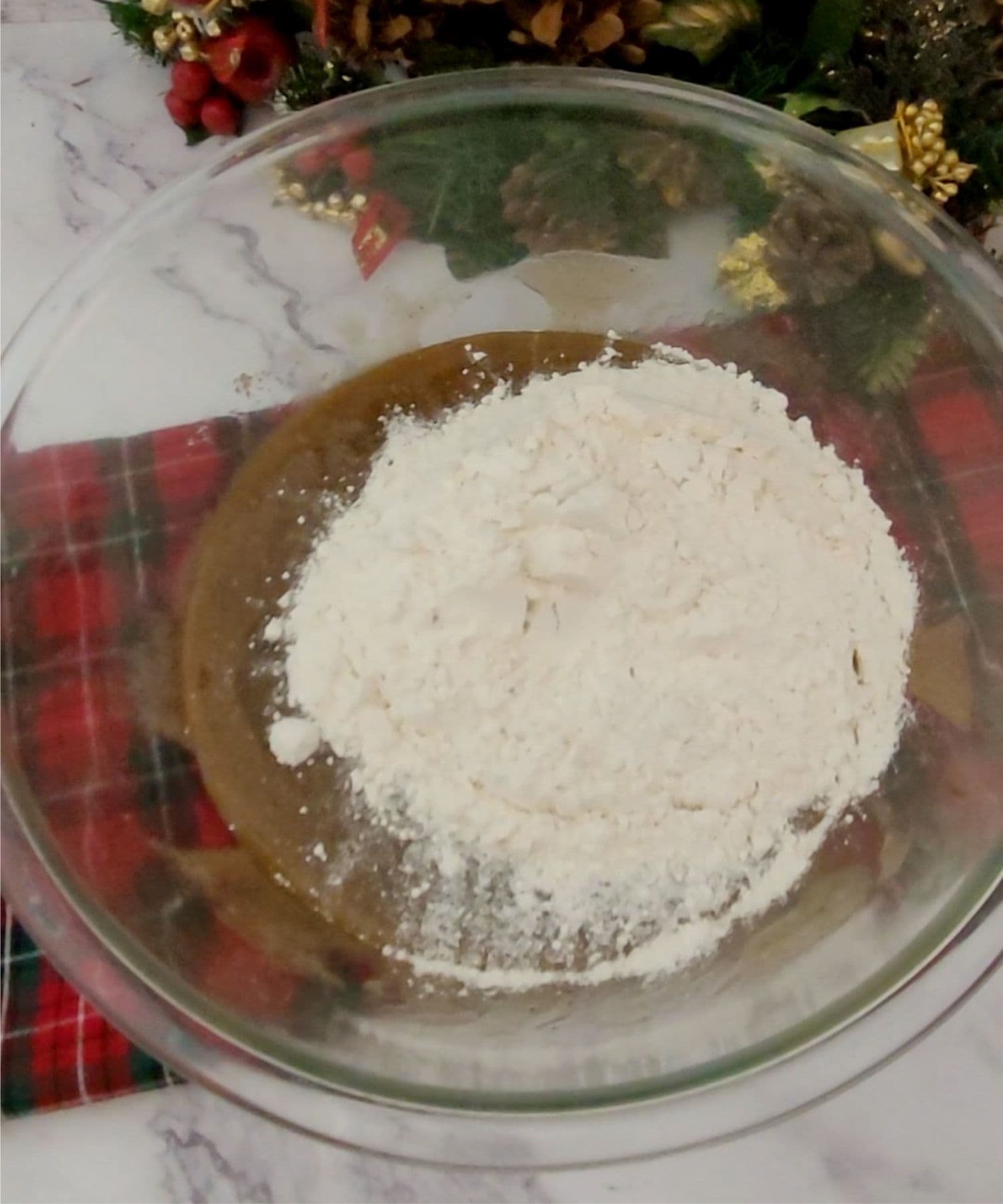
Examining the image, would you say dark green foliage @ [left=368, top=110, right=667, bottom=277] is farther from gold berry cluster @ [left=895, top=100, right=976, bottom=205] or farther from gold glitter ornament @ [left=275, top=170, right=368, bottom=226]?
gold berry cluster @ [left=895, top=100, right=976, bottom=205]

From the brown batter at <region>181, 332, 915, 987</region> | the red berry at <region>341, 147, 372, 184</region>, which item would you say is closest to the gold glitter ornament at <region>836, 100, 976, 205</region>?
the brown batter at <region>181, 332, 915, 987</region>

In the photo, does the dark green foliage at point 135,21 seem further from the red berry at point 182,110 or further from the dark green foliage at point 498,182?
the dark green foliage at point 498,182

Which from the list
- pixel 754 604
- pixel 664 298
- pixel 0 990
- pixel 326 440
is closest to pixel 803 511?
pixel 754 604

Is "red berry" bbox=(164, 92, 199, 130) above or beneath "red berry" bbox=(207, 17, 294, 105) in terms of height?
beneath

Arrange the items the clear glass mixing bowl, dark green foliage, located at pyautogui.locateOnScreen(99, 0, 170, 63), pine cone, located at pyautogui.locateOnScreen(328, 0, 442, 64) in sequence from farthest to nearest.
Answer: dark green foliage, located at pyautogui.locateOnScreen(99, 0, 170, 63), pine cone, located at pyautogui.locateOnScreen(328, 0, 442, 64), the clear glass mixing bowl

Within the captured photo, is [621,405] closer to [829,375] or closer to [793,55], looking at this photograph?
[829,375]

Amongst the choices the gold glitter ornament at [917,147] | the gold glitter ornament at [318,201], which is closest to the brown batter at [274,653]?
the gold glitter ornament at [318,201]

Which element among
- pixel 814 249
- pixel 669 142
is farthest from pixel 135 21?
pixel 814 249
